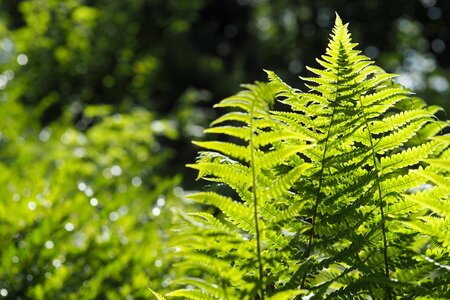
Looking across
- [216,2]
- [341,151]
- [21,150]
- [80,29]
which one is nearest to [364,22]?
[216,2]

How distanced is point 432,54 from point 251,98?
15.3m

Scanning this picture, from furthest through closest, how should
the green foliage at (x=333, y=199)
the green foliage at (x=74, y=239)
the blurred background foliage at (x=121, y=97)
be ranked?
the blurred background foliage at (x=121, y=97) → the green foliage at (x=74, y=239) → the green foliage at (x=333, y=199)

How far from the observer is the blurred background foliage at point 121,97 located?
2.82 m

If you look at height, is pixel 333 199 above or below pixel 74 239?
above

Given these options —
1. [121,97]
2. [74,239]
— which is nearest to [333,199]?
[74,239]

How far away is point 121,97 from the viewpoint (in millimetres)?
10477

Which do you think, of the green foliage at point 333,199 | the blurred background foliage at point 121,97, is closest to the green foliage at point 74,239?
the blurred background foliage at point 121,97

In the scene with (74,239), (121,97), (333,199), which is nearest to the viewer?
(333,199)

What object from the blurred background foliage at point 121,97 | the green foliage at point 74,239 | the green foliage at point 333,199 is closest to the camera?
the green foliage at point 333,199

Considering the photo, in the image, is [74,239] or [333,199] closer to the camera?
[333,199]

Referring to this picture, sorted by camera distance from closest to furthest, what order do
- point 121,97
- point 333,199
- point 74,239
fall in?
point 333,199 → point 74,239 → point 121,97

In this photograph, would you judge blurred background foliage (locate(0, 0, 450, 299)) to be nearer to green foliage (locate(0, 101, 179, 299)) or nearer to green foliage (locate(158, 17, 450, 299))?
green foliage (locate(0, 101, 179, 299))

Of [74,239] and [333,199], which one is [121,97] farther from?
[333,199]

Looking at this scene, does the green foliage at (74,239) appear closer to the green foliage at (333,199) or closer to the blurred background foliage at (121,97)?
the blurred background foliage at (121,97)
